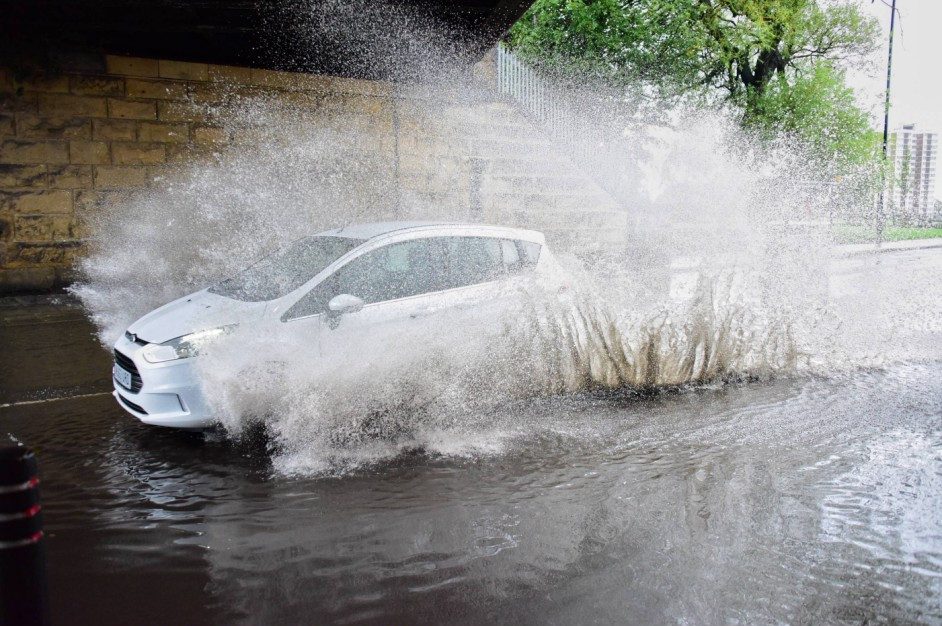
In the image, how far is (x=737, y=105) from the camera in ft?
76.3

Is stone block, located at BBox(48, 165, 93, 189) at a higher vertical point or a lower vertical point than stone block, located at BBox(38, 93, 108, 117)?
lower

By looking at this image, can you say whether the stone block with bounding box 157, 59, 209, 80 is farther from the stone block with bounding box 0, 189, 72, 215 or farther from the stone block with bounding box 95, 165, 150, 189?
the stone block with bounding box 0, 189, 72, 215

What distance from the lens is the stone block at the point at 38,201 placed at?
9.12 m

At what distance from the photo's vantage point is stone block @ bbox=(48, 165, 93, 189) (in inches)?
370

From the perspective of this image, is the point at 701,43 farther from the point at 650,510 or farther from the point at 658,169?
the point at 650,510

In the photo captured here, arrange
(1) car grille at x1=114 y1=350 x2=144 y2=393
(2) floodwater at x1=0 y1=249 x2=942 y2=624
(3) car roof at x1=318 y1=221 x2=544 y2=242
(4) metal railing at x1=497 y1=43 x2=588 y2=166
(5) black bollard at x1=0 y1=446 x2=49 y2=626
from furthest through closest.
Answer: (4) metal railing at x1=497 y1=43 x2=588 y2=166 → (3) car roof at x1=318 y1=221 x2=544 y2=242 → (1) car grille at x1=114 y1=350 x2=144 y2=393 → (2) floodwater at x1=0 y1=249 x2=942 y2=624 → (5) black bollard at x1=0 y1=446 x2=49 y2=626

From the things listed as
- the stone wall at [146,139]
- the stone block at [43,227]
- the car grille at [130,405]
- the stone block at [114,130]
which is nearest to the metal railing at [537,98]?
the stone wall at [146,139]

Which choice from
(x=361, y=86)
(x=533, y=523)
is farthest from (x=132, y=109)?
(x=533, y=523)

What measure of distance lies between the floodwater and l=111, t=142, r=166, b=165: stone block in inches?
181

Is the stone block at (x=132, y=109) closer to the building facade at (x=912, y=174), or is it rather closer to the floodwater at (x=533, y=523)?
the floodwater at (x=533, y=523)

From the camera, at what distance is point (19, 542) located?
7.04 ft

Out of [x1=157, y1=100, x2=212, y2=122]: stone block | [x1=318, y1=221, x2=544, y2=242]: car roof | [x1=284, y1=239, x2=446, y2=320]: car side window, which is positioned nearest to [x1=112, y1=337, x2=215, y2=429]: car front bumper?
[x1=284, y1=239, x2=446, y2=320]: car side window

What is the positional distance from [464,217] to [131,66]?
598cm

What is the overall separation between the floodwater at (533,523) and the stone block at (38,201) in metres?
3.91
